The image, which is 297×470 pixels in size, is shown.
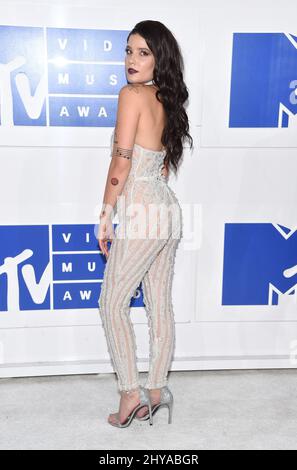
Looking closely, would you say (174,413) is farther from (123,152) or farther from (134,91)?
(134,91)

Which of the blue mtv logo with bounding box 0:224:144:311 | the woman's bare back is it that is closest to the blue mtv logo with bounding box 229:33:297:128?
the woman's bare back

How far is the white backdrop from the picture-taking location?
2.56 m

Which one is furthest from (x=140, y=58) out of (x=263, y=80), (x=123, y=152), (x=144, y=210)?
(x=263, y=80)

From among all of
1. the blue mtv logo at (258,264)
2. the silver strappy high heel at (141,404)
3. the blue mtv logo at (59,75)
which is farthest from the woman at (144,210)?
the blue mtv logo at (258,264)

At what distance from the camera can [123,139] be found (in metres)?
2.01

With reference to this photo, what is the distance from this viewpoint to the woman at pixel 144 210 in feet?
6.66

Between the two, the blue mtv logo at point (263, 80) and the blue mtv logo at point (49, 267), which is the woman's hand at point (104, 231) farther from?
the blue mtv logo at point (263, 80)

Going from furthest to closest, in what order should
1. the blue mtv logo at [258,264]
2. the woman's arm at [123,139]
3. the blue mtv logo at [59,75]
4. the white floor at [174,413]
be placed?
the blue mtv logo at [258,264], the blue mtv logo at [59,75], the white floor at [174,413], the woman's arm at [123,139]

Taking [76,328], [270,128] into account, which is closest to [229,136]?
[270,128]

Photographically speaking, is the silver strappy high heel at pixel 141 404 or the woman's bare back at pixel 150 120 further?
the silver strappy high heel at pixel 141 404

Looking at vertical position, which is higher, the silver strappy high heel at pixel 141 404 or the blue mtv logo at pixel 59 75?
the blue mtv logo at pixel 59 75

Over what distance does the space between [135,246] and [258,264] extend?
0.93 meters

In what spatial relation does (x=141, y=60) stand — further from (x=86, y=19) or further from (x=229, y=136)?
(x=229, y=136)
